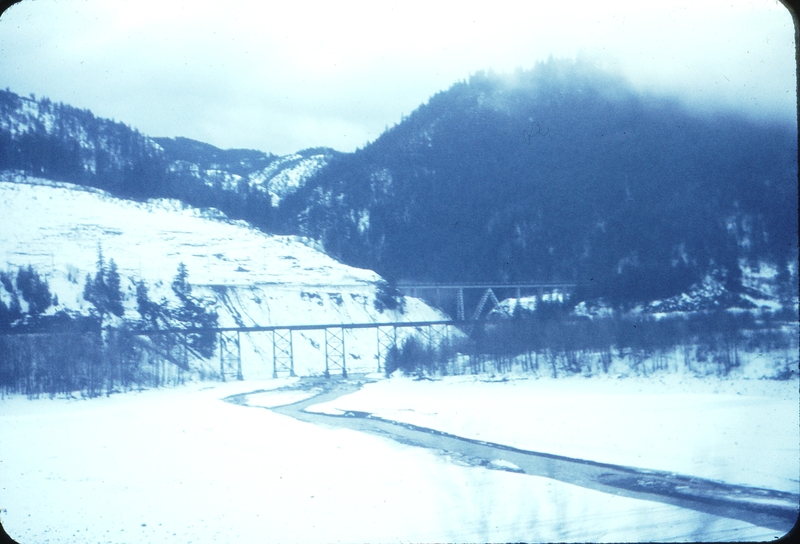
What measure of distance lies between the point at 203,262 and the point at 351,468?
31.8 feet

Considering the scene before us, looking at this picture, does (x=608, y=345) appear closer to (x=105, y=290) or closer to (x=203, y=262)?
(x=203, y=262)

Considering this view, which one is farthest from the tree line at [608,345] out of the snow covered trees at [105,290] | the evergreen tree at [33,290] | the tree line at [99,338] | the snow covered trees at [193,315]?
the evergreen tree at [33,290]

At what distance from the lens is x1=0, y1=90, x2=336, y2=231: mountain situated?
14.2 m

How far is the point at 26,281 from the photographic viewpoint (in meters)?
13.7

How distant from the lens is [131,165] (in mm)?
16078

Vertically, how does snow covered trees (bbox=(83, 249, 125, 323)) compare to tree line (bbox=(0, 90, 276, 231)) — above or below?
below

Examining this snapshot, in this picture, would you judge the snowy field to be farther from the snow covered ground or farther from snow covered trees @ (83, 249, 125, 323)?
snow covered trees @ (83, 249, 125, 323)

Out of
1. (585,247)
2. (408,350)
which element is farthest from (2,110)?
(585,247)

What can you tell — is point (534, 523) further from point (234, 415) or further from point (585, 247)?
point (585, 247)

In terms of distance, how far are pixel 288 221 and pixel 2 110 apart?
22.9ft

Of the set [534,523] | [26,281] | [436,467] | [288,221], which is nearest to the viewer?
[534,523]

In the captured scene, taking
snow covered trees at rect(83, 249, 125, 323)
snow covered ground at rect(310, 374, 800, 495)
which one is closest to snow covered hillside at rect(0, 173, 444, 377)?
snow covered trees at rect(83, 249, 125, 323)

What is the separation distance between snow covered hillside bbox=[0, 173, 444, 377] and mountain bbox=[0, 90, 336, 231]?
1.47 ft

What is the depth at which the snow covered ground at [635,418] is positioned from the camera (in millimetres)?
8523
